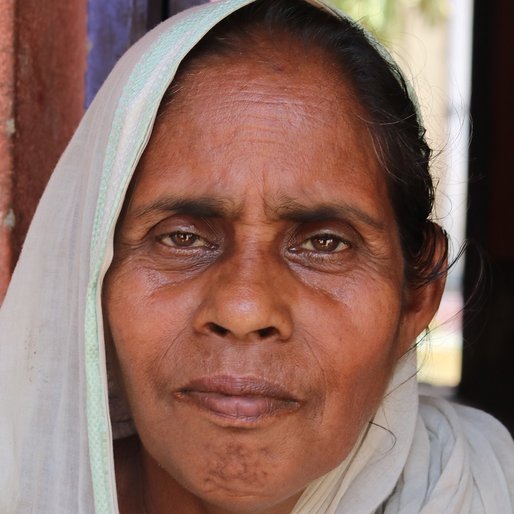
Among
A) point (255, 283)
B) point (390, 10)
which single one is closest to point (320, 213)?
point (255, 283)

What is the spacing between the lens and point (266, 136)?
177cm

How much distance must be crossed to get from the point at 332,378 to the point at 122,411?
0.64 meters

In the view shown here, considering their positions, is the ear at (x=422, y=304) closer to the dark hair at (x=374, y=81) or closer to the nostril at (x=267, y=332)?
the dark hair at (x=374, y=81)

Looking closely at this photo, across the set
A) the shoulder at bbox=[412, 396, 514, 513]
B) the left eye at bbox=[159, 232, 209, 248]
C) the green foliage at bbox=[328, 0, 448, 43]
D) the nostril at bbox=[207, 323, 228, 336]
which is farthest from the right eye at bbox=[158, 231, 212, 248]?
the green foliage at bbox=[328, 0, 448, 43]

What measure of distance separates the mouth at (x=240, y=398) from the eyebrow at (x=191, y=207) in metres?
0.32

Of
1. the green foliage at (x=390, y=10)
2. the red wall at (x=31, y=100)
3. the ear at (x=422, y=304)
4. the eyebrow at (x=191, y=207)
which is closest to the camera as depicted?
the eyebrow at (x=191, y=207)

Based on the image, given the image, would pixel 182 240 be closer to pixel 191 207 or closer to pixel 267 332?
pixel 191 207

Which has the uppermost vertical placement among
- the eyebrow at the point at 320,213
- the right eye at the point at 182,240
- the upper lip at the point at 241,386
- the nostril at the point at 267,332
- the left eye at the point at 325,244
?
the eyebrow at the point at 320,213

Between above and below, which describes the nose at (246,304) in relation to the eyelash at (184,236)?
below

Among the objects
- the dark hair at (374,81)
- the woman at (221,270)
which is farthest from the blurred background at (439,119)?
the woman at (221,270)

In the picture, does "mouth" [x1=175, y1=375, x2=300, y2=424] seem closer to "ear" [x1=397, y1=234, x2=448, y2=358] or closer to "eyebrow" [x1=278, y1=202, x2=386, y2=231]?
"eyebrow" [x1=278, y1=202, x2=386, y2=231]

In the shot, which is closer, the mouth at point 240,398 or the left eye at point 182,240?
the mouth at point 240,398

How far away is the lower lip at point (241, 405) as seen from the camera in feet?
5.36

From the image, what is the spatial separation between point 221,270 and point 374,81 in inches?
21.8
